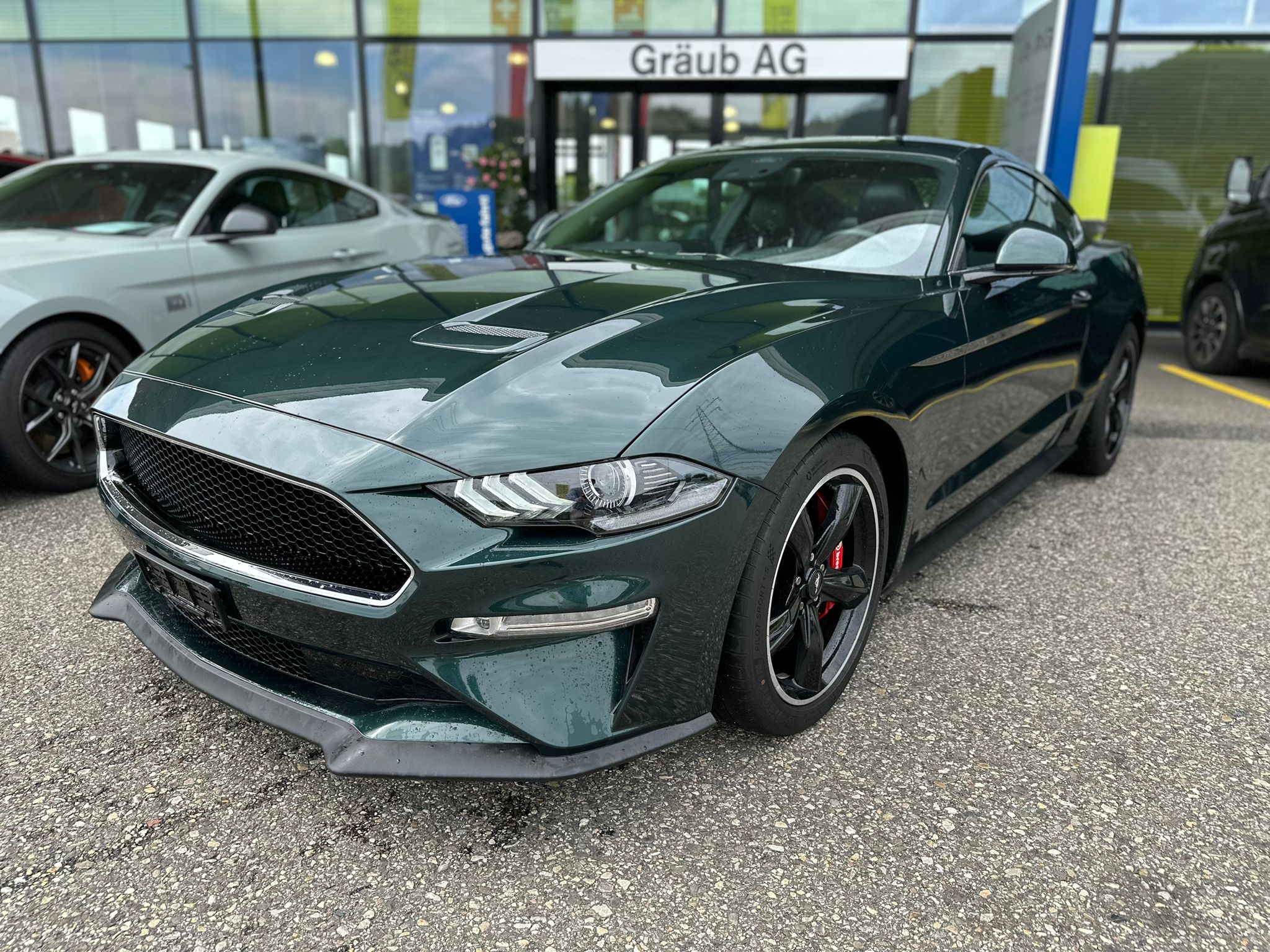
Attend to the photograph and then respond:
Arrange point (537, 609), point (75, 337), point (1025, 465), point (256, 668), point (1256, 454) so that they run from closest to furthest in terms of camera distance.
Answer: point (537, 609) < point (256, 668) < point (1025, 465) < point (75, 337) < point (1256, 454)

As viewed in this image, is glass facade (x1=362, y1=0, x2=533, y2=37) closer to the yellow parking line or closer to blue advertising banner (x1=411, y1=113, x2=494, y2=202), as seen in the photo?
blue advertising banner (x1=411, y1=113, x2=494, y2=202)

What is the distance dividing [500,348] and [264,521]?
57 centimetres

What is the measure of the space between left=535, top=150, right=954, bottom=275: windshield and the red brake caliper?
0.86m

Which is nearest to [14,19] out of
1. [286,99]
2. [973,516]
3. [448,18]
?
[286,99]

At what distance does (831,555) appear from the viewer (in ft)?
7.34

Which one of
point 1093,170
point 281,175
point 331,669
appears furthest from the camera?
point 1093,170

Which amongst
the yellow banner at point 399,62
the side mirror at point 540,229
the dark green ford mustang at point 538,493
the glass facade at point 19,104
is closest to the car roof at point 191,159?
the side mirror at point 540,229

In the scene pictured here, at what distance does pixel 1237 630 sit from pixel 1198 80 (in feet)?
28.0

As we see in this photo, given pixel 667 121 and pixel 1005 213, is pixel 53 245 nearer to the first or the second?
pixel 1005 213

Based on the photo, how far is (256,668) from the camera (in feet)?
6.31

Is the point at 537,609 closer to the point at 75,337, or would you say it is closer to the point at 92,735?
the point at 92,735

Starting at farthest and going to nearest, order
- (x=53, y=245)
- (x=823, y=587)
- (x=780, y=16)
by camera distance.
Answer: (x=780, y=16)
(x=53, y=245)
(x=823, y=587)

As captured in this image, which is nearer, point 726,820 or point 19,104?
point 726,820

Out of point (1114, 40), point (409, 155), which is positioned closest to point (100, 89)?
point (409, 155)
